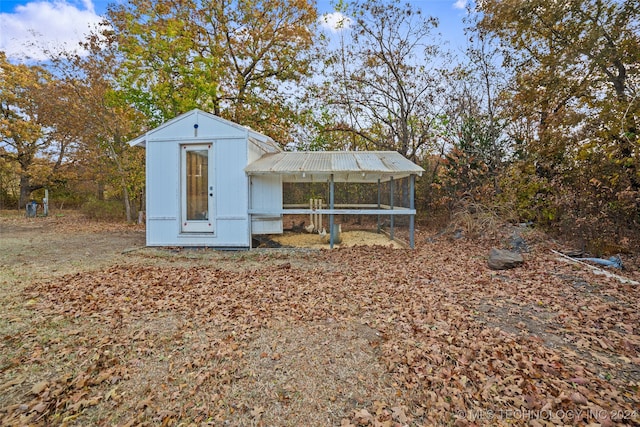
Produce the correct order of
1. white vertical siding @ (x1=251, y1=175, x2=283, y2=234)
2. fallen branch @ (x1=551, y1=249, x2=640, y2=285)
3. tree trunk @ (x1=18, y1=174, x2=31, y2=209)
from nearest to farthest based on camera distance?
fallen branch @ (x1=551, y1=249, x2=640, y2=285) < white vertical siding @ (x1=251, y1=175, x2=283, y2=234) < tree trunk @ (x1=18, y1=174, x2=31, y2=209)

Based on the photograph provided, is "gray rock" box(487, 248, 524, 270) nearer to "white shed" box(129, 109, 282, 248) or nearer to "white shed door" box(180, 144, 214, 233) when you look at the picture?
"white shed" box(129, 109, 282, 248)

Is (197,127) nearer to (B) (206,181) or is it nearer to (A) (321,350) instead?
(B) (206,181)

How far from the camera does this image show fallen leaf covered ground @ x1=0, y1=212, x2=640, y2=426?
84.6 inches

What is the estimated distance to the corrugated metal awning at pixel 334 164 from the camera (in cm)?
757

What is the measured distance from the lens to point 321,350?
295 cm

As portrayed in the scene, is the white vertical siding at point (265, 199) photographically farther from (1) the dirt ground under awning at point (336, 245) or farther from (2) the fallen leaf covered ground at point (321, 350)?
(2) the fallen leaf covered ground at point (321, 350)

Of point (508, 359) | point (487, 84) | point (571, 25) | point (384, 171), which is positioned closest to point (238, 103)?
point (384, 171)

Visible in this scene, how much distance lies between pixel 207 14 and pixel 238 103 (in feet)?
11.7

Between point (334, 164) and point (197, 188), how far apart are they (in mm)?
3530

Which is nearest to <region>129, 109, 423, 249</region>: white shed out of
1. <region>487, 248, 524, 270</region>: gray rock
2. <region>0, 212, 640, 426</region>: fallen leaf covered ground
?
<region>487, 248, 524, 270</region>: gray rock

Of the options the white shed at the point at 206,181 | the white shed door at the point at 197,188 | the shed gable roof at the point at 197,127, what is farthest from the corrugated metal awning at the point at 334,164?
the white shed door at the point at 197,188

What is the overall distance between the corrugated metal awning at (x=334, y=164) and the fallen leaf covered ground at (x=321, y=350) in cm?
311

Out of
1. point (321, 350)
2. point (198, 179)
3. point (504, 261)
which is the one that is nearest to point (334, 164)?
point (198, 179)

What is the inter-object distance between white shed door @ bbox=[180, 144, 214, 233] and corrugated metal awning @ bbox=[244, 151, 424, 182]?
3.65ft
